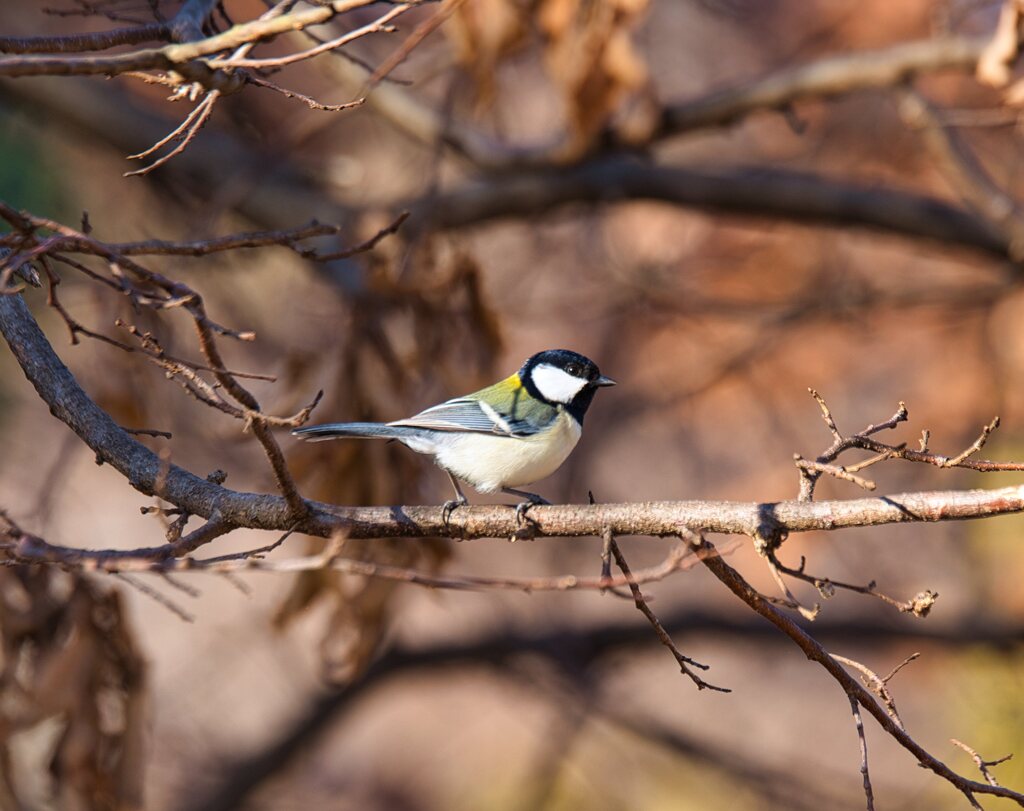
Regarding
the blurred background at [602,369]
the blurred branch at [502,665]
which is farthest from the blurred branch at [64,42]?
the blurred branch at [502,665]

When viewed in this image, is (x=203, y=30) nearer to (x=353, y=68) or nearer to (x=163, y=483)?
(x=163, y=483)

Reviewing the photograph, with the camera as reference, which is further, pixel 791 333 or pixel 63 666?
pixel 791 333

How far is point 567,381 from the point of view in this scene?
3.11 meters

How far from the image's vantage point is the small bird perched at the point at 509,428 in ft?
9.46

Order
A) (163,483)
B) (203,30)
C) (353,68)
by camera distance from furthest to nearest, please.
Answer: (353,68)
(203,30)
(163,483)

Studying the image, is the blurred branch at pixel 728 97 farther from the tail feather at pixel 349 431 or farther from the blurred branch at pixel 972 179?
the tail feather at pixel 349 431

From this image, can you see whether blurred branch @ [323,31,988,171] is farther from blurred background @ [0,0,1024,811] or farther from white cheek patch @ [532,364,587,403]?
white cheek patch @ [532,364,587,403]

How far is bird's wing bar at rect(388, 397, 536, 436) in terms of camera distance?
2.95 m

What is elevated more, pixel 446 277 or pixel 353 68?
pixel 353 68

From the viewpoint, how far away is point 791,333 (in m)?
6.95

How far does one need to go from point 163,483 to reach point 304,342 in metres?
4.60

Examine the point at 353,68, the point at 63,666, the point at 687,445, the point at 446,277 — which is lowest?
the point at 63,666

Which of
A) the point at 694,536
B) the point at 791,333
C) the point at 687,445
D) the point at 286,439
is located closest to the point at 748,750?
the point at 687,445

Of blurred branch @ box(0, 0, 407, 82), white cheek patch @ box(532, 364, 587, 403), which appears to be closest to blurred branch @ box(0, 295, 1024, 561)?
blurred branch @ box(0, 0, 407, 82)
